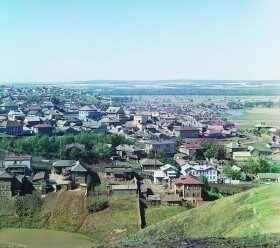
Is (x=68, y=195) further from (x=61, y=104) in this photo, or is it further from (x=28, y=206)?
(x=61, y=104)

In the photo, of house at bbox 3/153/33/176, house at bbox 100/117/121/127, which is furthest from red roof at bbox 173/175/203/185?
house at bbox 100/117/121/127

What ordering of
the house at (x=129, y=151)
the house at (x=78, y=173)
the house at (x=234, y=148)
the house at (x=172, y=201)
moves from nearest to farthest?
the house at (x=172, y=201)
the house at (x=78, y=173)
the house at (x=129, y=151)
the house at (x=234, y=148)

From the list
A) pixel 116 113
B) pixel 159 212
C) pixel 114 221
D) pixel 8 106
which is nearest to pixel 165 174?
pixel 159 212

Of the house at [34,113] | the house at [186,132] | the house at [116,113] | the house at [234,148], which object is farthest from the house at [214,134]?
the house at [34,113]

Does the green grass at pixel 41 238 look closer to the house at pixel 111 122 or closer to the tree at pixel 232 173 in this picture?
the tree at pixel 232 173

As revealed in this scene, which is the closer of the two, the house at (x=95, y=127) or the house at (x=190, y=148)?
the house at (x=190, y=148)
